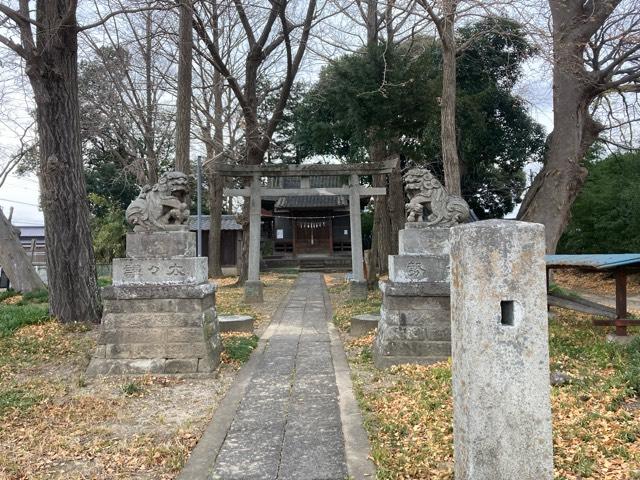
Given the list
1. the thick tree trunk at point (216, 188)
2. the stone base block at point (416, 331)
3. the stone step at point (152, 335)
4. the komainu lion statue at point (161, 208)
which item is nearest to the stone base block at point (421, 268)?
the stone base block at point (416, 331)

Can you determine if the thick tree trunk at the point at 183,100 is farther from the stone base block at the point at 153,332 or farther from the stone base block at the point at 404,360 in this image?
the stone base block at the point at 404,360

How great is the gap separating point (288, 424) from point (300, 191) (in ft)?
32.6

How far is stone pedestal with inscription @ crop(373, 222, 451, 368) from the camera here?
6.16m

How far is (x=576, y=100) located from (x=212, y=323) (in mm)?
11593

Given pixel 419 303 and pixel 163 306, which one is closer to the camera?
pixel 163 306

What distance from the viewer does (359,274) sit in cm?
1360

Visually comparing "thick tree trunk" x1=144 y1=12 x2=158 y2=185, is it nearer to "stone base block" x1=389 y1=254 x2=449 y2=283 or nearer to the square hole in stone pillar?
"stone base block" x1=389 y1=254 x2=449 y2=283

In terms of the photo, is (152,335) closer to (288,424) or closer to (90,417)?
(90,417)

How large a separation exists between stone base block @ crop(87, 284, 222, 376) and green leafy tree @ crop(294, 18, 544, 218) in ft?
26.9

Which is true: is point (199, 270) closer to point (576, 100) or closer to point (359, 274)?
point (359, 274)

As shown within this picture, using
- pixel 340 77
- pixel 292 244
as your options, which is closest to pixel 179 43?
pixel 340 77

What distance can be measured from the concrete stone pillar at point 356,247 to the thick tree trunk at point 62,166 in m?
6.87

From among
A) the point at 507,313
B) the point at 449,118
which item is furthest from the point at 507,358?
the point at 449,118

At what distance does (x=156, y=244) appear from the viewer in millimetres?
6031
